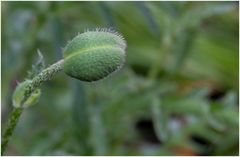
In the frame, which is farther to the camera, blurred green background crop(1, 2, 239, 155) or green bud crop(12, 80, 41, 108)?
blurred green background crop(1, 2, 239, 155)

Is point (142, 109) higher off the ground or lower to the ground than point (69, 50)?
higher

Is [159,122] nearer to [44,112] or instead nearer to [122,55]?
[44,112]

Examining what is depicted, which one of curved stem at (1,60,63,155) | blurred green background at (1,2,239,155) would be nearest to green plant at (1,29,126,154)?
curved stem at (1,60,63,155)

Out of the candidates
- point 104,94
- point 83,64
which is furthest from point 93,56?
point 104,94

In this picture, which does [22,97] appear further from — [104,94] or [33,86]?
[104,94]

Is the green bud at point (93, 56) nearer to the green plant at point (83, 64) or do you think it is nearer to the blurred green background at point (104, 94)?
the green plant at point (83, 64)

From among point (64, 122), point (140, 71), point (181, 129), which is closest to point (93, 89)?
point (64, 122)

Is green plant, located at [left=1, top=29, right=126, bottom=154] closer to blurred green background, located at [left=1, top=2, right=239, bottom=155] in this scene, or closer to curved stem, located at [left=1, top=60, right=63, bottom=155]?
curved stem, located at [left=1, top=60, right=63, bottom=155]

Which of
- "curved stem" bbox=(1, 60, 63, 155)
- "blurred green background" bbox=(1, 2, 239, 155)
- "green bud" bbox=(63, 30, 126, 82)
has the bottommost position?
"curved stem" bbox=(1, 60, 63, 155)
